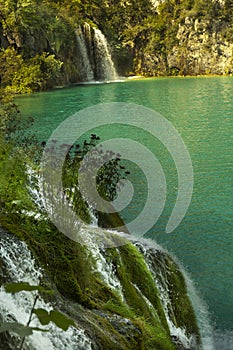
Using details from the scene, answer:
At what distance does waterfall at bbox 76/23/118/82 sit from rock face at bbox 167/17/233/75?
27.0ft

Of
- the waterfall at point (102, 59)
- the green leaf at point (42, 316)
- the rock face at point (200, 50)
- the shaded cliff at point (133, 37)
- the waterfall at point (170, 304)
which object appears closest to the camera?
the green leaf at point (42, 316)

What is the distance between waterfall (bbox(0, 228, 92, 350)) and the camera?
3.11 meters

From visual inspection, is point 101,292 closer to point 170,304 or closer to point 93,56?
point 170,304

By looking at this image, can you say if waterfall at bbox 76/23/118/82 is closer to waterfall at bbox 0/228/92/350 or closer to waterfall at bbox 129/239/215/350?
waterfall at bbox 129/239/215/350

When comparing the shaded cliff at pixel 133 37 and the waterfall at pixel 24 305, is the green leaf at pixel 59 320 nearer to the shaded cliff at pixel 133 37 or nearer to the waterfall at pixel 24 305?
the waterfall at pixel 24 305

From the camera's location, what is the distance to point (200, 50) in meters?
52.1

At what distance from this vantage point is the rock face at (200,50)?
168 feet

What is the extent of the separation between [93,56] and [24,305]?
45649mm

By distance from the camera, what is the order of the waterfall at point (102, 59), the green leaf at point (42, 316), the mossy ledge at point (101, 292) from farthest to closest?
1. the waterfall at point (102, 59)
2. the mossy ledge at point (101, 292)
3. the green leaf at point (42, 316)

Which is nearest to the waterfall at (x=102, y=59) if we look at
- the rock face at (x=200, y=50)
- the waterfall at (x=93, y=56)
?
the waterfall at (x=93, y=56)

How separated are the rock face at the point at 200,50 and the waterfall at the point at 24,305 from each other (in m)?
49.6

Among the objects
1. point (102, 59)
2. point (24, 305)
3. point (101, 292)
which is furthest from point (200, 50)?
point (24, 305)

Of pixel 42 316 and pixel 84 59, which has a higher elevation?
pixel 84 59

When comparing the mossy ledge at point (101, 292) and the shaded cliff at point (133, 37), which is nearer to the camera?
the mossy ledge at point (101, 292)
